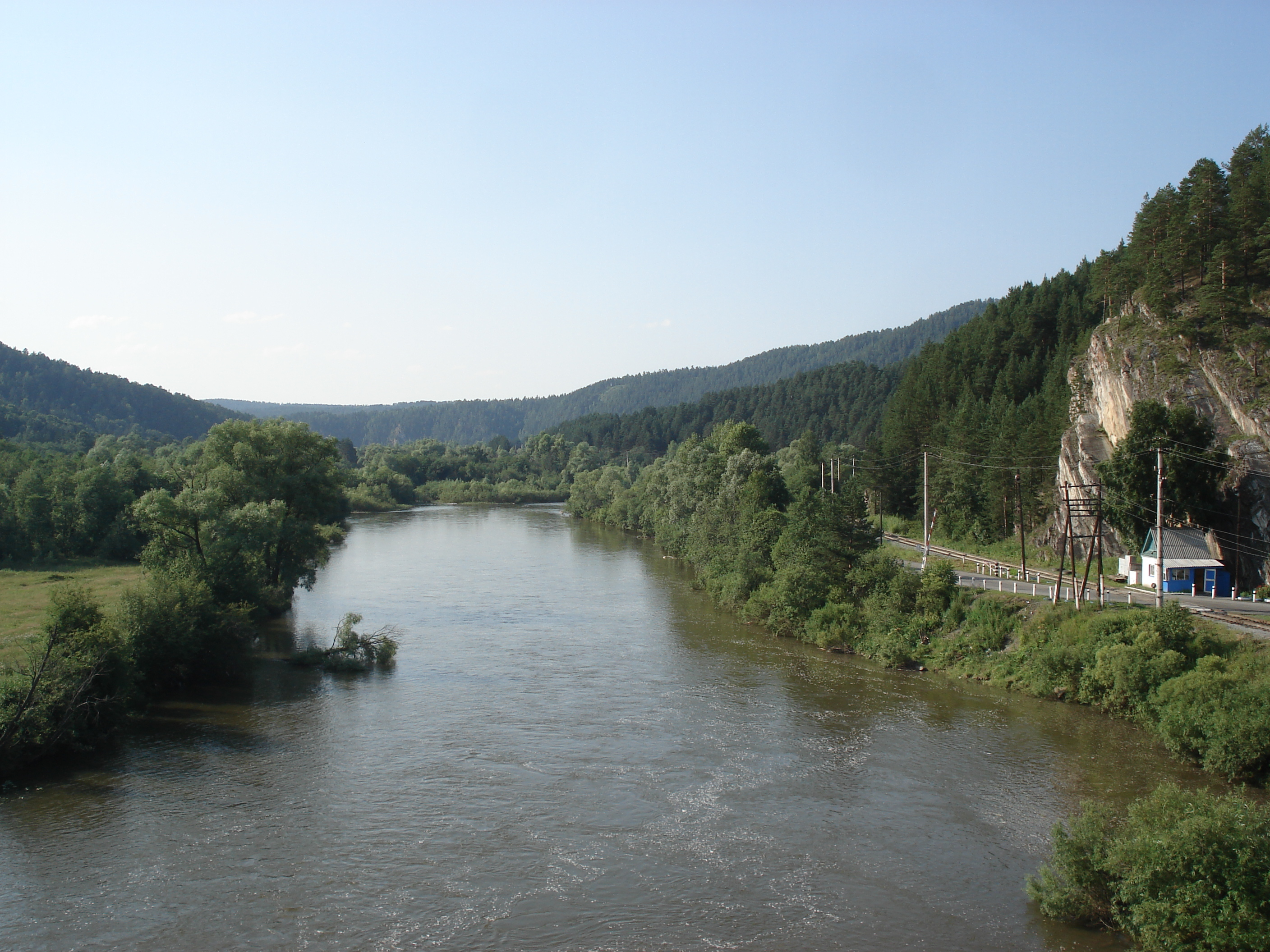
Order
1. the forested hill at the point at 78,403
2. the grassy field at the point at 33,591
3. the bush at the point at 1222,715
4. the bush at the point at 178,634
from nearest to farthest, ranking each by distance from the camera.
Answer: the bush at the point at 1222,715
the grassy field at the point at 33,591
the bush at the point at 178,634
the forested hill at the point at 78,403

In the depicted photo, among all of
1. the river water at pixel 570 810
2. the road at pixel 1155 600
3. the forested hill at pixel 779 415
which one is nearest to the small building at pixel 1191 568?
the road at pixel 1155 600

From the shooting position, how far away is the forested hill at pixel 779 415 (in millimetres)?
134125

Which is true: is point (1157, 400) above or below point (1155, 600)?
above

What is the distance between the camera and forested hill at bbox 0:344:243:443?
427ft

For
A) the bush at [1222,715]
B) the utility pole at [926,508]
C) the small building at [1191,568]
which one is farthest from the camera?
the utility pole at [926,508]

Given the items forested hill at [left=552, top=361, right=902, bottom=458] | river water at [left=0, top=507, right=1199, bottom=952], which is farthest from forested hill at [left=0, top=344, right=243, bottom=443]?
river water at [left=0, top=507, right=1199, bottom=952]

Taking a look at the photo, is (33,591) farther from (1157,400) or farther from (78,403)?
(78,403)

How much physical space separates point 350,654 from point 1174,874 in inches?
1106

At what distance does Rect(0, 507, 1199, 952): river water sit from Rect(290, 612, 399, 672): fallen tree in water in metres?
0.84

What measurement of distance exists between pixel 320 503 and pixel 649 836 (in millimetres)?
30486

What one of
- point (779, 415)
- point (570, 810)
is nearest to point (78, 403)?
point (779, 415)

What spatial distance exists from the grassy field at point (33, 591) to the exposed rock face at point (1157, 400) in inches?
1586

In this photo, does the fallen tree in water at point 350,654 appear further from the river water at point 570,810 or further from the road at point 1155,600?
the road at point 1155,600

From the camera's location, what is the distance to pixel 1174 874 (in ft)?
45.8
